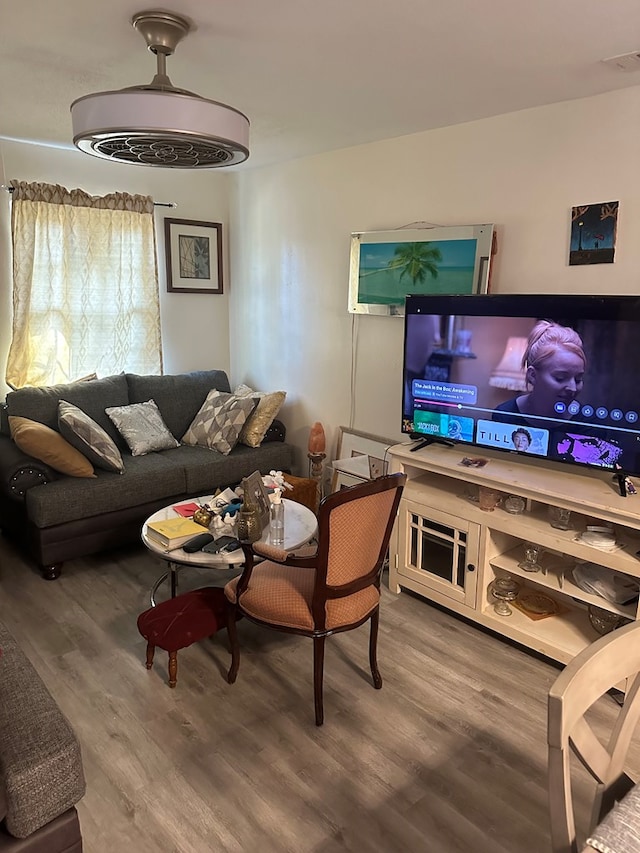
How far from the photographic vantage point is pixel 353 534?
2162mm

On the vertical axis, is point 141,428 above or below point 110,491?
above

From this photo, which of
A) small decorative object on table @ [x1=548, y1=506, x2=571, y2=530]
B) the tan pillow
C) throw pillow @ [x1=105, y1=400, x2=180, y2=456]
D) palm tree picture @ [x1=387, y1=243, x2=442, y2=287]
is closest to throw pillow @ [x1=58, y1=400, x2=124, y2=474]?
the tan pillow

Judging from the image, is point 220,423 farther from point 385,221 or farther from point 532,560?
point 532,560

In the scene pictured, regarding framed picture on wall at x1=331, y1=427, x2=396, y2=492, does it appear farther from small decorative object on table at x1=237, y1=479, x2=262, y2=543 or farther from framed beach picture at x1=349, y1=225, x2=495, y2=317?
small decorative object on table at x1=237, y1=479, x2=262, y2=543

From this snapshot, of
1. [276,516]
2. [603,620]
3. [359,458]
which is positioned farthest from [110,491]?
[603,620]

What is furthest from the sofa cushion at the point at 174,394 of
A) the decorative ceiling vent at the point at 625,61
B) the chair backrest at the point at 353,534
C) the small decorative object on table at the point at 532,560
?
the decorative ceiling vent at the point at 625,61

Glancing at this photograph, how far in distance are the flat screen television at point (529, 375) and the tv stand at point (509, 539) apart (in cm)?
15

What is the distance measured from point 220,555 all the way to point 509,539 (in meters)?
1.36

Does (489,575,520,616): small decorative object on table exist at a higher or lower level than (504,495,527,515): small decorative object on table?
lower

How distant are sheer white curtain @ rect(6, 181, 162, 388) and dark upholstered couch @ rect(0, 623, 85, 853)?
2873 millimetres

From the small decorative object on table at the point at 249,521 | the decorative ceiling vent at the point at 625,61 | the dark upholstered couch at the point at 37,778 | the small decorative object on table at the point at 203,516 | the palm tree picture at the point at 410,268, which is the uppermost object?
the decorative ceiling vent at the point at 625,61

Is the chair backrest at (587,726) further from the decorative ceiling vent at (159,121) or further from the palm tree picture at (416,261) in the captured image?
the palm tree picture at (416,261)

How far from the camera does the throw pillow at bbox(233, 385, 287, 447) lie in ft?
13.9

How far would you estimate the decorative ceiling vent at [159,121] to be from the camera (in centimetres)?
177
